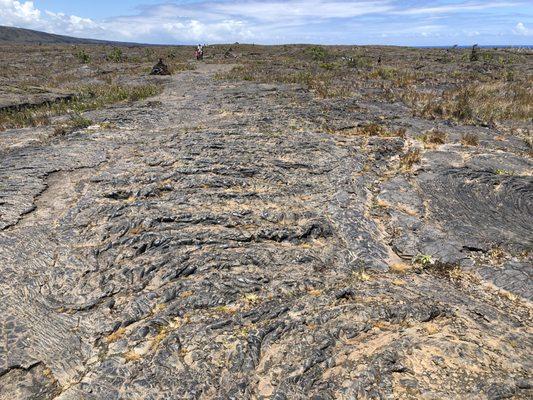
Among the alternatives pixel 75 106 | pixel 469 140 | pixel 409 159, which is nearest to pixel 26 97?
pixel 75 106

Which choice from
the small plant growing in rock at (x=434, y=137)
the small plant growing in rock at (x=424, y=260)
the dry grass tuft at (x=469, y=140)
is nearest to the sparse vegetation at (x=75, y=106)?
the small plant growing in rock at (x=434, y=137)

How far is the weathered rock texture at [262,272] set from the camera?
602cm

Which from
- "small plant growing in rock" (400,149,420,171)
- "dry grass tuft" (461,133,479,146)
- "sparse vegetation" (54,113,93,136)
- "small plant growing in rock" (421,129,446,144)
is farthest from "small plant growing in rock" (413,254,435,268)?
"sparse vegetation" (54,113,93,136)

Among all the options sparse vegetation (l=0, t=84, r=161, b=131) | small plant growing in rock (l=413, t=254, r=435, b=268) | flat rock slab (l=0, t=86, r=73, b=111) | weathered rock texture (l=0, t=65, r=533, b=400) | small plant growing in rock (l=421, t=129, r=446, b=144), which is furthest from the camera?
flat rock slab (l=0, t=86, r=73, b=111)

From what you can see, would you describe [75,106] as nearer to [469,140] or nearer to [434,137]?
[434,137]

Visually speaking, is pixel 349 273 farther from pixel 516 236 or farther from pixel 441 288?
pixel 516 236

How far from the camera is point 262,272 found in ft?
28.0

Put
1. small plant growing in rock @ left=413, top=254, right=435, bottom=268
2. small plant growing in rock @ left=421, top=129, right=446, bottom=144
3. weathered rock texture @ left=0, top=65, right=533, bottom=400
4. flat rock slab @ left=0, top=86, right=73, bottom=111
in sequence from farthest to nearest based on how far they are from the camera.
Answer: flat rock slab @ left=0, top=86, right=73, bottom=111 → small plant growing in rock @ left=421, top=129, right=446, bottom=144 → small plant growing in rock @ left=413, top=254, right=435, bottom=268 → weathered rock texture @ left=0, top=65, right=533, bottom=400

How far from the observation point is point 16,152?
605 inches

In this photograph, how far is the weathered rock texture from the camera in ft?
19.8

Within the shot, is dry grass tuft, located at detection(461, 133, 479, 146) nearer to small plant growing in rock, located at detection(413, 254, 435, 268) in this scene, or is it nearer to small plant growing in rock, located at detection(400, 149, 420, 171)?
small plant growing in rock, located at detection(400, 149, 420, 171)

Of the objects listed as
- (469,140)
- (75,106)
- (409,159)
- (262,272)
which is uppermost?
(75,106)

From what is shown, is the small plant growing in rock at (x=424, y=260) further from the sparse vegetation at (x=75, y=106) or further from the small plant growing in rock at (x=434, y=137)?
the sparse vegetation at (x=75, y=106)

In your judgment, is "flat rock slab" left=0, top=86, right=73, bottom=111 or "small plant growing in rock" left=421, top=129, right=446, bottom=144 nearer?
"small plant growing in rock" left=421, top=129, right=446, bottom=144
